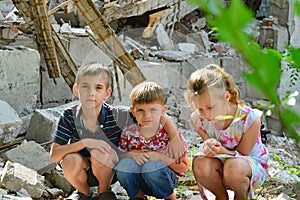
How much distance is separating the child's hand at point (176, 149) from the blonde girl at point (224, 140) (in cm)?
10

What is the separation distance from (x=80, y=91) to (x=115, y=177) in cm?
47

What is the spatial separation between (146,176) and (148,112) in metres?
0.31

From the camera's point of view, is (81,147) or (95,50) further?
(95,50)

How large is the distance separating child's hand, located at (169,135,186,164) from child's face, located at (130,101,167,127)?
5.2 inches

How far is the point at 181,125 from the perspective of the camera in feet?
16.0

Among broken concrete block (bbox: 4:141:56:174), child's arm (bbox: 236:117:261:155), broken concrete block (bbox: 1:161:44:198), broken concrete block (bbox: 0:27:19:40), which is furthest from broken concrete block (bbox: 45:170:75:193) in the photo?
broken concrete block (bbox: 0:27:19:40)

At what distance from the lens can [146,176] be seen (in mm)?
2568

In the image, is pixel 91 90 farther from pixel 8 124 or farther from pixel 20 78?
pixel 20 78

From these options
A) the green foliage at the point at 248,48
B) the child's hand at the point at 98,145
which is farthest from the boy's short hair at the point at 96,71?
the green foliage at the point at 248,48

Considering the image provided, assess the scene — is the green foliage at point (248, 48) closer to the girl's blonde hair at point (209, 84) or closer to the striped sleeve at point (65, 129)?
the girl's blonde hair at point (209, 84)

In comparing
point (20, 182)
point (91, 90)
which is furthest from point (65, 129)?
point (20, 182)

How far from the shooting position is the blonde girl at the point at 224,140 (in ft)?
7.93

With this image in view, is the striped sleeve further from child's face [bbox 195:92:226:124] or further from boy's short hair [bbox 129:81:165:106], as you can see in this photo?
child's face [bbox 195:92:226:124]

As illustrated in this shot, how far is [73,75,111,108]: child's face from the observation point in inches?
101
